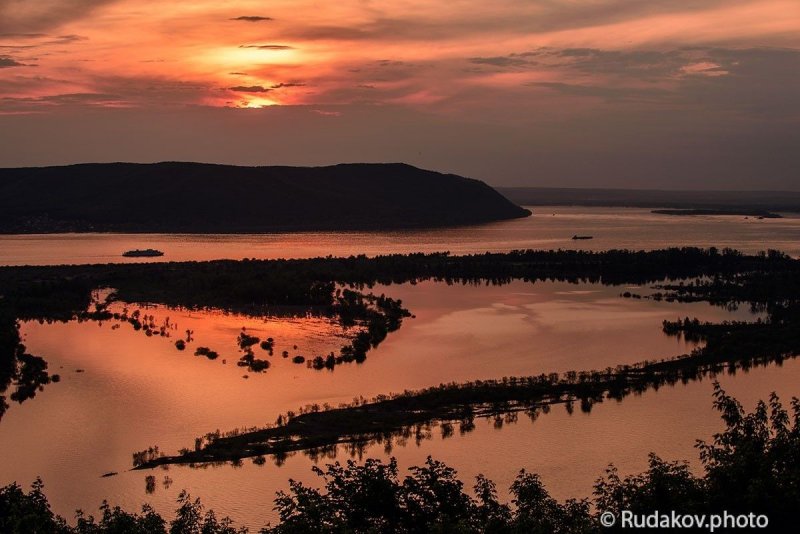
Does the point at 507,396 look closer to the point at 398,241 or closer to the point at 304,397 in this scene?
the point at 304,397

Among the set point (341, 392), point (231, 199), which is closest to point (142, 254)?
point (341, 392)

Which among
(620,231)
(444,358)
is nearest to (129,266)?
(444,358)

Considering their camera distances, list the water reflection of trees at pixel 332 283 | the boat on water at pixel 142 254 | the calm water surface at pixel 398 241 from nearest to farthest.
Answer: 1. the water reflection of trees at pixel 332 283
2. the boat on water at pixel 142 254
3. the calm water surface at pixel 398 241

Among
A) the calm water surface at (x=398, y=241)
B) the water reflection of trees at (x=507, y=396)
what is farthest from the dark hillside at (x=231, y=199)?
the water reflection of trees at (x=507, y=396)

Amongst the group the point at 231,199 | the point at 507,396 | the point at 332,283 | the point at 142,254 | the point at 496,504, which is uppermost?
the point at 231,199

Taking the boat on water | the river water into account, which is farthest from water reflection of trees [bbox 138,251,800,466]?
the boat on water

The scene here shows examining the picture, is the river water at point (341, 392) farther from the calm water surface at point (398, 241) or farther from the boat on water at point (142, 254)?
the calm water surface at point (398, 241)
